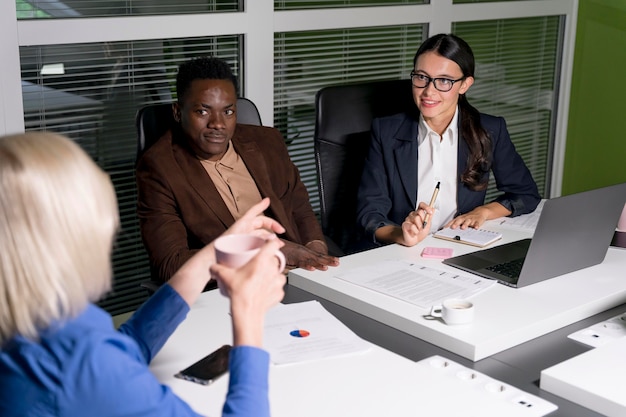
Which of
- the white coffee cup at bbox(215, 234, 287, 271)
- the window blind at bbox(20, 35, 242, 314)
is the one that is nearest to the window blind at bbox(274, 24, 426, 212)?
the window blind at bbox(20, 35, 242, 314)

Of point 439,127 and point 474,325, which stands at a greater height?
point 439,127

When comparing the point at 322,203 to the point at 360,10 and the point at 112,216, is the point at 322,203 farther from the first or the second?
the point at 112,216

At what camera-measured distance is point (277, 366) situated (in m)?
1.69

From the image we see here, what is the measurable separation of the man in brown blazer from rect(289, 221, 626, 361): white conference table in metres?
0.23

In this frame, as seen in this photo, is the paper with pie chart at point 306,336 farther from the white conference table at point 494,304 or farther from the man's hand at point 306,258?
the man's hand at point 306,258

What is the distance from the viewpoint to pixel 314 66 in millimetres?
3754

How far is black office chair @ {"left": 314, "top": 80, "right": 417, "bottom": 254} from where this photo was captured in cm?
292

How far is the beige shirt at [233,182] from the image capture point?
2664 mm

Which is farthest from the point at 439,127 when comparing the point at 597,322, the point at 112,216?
the point at 112,216

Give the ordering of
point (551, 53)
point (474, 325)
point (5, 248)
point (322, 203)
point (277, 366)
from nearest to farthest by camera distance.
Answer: point (5, 248) < point (277, 366) < point (474, 325) < point (322, 203) < point (551, 53)

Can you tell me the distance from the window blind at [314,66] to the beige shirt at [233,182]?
3.19 feet

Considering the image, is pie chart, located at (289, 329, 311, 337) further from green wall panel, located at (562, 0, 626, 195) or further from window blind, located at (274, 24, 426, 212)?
green wall panel, located at (562, 0, 626, 195)

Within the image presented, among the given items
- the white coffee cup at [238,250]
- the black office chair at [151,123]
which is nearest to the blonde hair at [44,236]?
the white coffee cup at [238,250]

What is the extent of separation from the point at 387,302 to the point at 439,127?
1.12 metres
